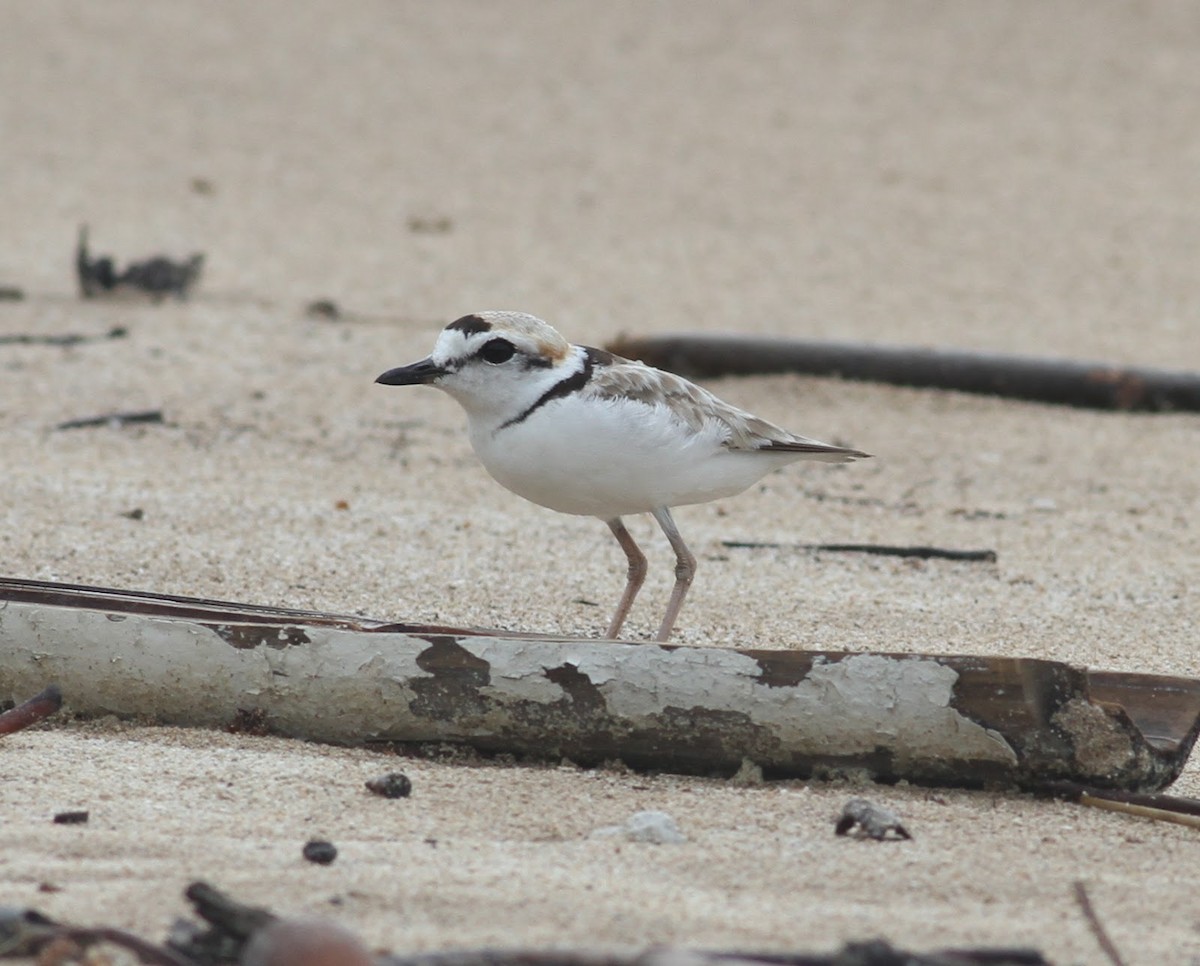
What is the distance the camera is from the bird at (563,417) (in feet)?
13.4

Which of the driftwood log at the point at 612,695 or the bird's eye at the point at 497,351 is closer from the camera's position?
the driftwood log at the point at 612,695

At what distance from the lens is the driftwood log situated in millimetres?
3344

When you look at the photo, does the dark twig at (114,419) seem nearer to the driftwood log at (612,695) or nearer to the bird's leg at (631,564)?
the bird's leg at (631,564)

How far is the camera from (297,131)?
13.2 metres

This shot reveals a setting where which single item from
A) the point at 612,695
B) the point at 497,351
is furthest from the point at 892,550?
the point at 612,695

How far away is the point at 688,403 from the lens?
4398 mm

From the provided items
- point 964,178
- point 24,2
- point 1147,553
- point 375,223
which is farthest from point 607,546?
point 24,2

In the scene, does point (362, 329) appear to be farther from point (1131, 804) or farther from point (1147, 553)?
point (1131, 804)

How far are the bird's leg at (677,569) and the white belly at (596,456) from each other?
0.10 metres

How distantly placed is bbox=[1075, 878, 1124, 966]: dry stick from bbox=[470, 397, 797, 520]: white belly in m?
1.61

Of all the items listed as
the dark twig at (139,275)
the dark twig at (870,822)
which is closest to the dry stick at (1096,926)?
the dark twig at (870,822)

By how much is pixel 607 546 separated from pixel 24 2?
11974 mm

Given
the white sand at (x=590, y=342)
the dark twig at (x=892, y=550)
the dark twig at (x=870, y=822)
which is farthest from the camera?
the dark twig at (x=892, y=550)

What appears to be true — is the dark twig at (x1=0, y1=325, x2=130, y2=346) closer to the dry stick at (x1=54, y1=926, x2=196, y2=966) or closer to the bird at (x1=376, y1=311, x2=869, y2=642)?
the bird at (x1=376, y1=311, x2=869, y2=642)
